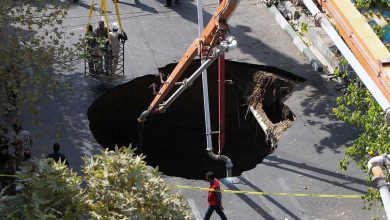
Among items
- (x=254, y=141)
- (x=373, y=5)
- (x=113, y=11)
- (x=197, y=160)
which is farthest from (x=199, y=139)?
(x=373, y=5)

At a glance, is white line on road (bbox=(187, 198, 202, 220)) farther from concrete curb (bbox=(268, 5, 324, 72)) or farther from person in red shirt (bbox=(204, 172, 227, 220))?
concrete curb (bbox=(268, 5, 324, 72))

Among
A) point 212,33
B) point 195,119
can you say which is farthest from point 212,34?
point 195,119

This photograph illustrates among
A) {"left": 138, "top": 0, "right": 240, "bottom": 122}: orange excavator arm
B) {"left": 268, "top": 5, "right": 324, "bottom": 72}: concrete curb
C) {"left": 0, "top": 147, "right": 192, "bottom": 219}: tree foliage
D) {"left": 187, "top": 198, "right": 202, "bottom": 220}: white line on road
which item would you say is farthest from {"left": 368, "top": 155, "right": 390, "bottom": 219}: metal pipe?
{"left": 268, "top": 5, "right": 324, "bottom": 72}: concrete curb

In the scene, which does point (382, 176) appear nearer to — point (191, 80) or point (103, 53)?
point (191, 80)

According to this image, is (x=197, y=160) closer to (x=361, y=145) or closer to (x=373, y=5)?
(x=373, y=5)

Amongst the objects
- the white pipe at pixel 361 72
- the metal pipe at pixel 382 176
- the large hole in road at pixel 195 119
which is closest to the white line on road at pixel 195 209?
the large hole in road at pixel 195 119

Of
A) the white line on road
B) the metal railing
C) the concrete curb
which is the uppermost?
the concrete curb

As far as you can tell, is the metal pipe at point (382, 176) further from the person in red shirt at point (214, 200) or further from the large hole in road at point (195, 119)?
the large hole in road at point (195, 119)
